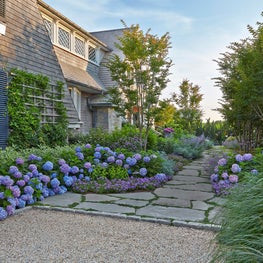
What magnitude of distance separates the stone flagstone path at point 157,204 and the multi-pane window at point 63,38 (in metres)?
8.48

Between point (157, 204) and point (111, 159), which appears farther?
point (111, 159)

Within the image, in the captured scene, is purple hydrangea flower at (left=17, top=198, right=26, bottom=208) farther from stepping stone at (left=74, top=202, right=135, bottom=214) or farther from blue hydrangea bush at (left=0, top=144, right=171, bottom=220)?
stepping stone at (left=74, top=202, right=135, bottom=214)

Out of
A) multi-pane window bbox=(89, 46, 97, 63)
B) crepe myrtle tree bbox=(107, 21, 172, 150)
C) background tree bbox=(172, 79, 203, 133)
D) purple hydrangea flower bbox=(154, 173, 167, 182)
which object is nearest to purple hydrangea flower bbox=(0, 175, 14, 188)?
purple hydrangea flower bbox=(154, 173, 167, 182)

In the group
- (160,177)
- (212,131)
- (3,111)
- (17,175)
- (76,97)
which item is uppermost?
(76,97)

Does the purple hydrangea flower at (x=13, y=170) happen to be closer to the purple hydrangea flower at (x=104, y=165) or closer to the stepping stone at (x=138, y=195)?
the stepping stone at (x=138, y=195)

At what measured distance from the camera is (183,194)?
4238 mm

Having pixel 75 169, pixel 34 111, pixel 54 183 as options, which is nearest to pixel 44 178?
pixel 54 183

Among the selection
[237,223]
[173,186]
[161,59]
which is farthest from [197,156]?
[237,223]

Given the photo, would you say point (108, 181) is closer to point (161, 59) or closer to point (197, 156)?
point (161, 59)

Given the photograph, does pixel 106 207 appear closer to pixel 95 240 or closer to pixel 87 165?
pixel 95 240

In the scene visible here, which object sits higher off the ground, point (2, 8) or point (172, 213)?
point (2, 8)

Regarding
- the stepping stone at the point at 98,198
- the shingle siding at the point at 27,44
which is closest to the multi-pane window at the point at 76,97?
the shingle siding at the point at 27,44

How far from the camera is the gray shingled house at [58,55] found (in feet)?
21.2

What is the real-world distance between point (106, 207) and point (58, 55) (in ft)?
27.9
